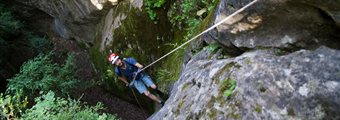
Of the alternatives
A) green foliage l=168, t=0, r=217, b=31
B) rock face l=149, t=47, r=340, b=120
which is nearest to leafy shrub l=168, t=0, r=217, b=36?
green foliage l=168, t=0, r=217, b=31

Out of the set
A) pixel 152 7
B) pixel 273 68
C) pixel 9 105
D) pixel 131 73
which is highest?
pixel 9 105

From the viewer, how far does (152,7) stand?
30.6 feet

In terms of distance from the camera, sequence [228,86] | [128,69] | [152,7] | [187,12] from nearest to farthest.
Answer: [228,86], [128,69], [187,12], [152,7]

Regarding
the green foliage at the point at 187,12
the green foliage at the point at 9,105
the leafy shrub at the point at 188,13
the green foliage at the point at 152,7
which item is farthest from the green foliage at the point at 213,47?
the green foliage at the point at 9,105

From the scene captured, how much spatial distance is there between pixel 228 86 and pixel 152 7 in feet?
17.0

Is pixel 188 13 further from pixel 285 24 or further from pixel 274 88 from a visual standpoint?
pixel 274 88

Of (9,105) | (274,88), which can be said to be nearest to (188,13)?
(9,105)

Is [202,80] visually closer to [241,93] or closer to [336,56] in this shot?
[241,93]

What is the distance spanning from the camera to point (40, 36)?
593 inches

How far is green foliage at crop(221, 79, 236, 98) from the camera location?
4.52 m

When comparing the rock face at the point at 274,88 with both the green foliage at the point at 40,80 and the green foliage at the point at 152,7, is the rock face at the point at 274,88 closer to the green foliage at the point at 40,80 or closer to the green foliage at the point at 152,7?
the green foliage at the point at 152,7

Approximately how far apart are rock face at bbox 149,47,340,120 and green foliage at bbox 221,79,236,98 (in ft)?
0.06

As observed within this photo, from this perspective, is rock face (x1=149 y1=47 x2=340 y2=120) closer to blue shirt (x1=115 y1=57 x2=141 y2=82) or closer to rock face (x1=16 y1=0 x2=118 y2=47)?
blue shirt (x1=115 y1=57 x2=141 y2=82)

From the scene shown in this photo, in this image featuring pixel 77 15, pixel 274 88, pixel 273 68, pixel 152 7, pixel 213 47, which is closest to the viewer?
Result: pixel 274 88
